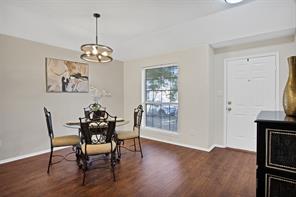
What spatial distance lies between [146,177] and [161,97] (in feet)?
8.54

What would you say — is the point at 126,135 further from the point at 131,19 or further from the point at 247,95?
the point at 247,95

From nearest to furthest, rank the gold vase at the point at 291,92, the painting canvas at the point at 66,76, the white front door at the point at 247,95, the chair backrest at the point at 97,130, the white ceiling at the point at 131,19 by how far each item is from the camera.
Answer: the gold vase at the point at 291,92, the chair backrest at the point at 97,130, the white ceiling at the point at 131,19, the white front door at the point at 247,95, the painting canvas at the point at 66,76

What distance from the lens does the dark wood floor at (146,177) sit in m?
2.21

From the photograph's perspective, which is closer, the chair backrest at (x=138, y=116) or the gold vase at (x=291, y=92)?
the gold vase at (x=291, y=92)

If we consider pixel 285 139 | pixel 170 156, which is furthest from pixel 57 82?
pixel 285 139

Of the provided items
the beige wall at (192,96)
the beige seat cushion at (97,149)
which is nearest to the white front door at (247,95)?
the beige wall at (192,96)

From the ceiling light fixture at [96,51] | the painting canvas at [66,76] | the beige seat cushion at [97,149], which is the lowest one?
the beige seat cushion at [97,149]

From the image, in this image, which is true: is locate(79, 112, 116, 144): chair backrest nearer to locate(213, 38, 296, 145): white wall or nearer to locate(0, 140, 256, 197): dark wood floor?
locate(0, 140, 256, 197): dark wood floor

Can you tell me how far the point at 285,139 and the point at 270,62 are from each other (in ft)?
8.69

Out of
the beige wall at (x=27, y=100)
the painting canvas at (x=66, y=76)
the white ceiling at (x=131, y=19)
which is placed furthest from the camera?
the painting canvas at (x=66, y=76)

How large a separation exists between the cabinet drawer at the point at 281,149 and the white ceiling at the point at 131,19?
211cm

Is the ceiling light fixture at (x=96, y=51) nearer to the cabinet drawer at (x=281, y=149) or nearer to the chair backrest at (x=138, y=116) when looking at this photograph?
the chair backrest at (x=138, y=116)

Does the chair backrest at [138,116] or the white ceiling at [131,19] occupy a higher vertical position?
the white ceiling at [131,19]

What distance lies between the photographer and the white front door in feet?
11.2
